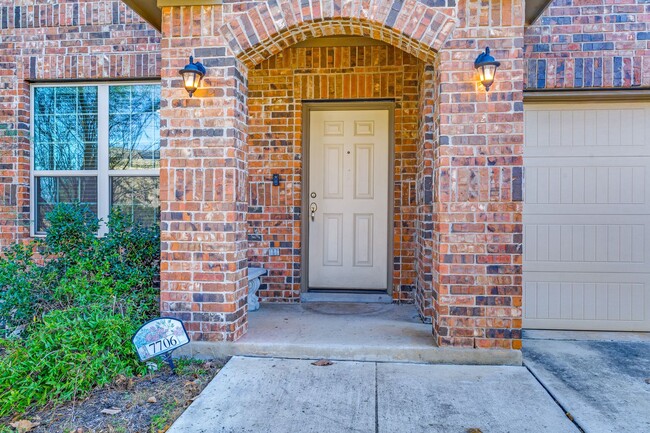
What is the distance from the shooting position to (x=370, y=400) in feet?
8.45

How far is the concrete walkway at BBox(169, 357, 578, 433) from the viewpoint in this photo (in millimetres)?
2307

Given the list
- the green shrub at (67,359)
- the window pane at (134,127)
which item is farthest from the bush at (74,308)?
the window pane at (134,127)

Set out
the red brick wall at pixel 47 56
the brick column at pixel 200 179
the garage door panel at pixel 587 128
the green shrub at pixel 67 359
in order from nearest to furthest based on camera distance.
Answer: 1. the green shrub at pixel 67 359
2. the brick column at pixel 200 179
3. the garage door panel at pixel 587 128
4. the red brick wall at pixel 47 56

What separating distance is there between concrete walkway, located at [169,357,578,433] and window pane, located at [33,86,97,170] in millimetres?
3132

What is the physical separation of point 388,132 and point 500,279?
2.19 meters

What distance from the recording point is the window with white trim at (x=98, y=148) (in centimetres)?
469

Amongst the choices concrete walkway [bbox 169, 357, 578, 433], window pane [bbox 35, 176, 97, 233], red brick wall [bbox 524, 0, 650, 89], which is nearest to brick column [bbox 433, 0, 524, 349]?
concrete walkway [bbox 169, 357, 578, 433]

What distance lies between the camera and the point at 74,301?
11.0 feet

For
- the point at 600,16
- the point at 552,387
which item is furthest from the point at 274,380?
the point at 600,16

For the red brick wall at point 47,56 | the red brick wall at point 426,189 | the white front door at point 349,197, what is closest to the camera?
the red brick wall at point 426,189

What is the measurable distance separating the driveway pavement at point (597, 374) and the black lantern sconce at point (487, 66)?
80.8 inches

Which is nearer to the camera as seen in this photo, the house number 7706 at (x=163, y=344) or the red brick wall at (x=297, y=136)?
the house number 7706 at (x=163, y=344)

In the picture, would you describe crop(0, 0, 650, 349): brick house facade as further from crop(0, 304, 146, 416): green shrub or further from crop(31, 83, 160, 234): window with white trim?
crop(31, 83, 160, 234): window with white trim

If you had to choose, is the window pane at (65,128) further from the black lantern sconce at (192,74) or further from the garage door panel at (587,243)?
the garage door panel at (587,243)
